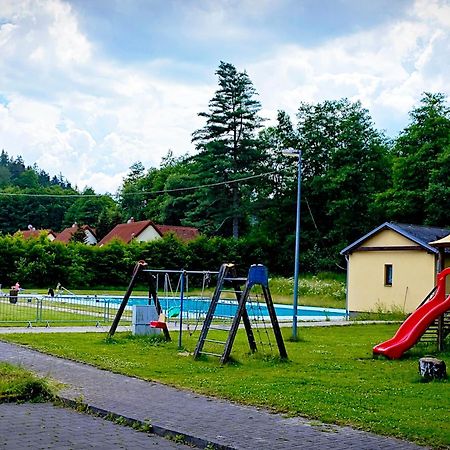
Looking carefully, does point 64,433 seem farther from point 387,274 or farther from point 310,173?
point 310,173

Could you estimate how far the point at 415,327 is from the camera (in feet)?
57.1

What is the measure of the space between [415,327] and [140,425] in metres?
10.3

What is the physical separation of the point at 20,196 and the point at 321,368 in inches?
3452

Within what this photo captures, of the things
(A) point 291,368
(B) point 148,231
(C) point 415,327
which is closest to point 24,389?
(A) point 291,368

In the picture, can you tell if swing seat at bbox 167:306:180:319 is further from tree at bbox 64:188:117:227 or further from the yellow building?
tree at bbox 64:188:117:227

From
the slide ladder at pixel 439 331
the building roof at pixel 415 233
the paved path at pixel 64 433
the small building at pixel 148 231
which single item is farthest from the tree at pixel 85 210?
the paved path at pixel 64 433

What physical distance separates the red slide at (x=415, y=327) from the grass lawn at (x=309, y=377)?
0.34 meters

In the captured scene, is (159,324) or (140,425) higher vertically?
(159,324)

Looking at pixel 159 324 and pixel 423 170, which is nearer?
pixel 159 324

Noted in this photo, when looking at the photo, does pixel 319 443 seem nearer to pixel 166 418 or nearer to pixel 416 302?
pixel 166 418

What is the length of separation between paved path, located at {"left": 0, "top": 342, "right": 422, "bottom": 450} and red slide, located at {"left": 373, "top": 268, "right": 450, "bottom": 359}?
22.0 ft

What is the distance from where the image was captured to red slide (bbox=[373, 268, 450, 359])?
1647 centimetres

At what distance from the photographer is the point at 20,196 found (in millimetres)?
96562

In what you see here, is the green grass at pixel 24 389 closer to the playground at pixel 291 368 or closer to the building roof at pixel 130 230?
the playground at pixel 291 368
